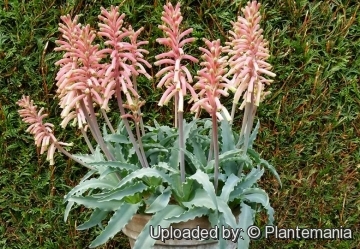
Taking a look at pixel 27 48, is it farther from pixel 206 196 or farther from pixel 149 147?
pixel 206 196

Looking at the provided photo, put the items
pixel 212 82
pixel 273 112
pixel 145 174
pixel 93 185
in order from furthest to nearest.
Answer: pixel 273 112
pixel 93 185
pixel 145 174
pixel 212 82

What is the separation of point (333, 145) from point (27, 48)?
160 centimetres

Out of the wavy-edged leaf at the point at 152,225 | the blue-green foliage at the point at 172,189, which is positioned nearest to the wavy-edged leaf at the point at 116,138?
the blue-green foliage at the point at 172,189

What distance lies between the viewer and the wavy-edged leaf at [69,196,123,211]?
149 cm

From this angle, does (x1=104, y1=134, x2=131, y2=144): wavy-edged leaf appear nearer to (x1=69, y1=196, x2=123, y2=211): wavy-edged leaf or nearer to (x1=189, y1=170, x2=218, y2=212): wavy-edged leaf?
(x1=69, y1=196, x2=123, y2=211): wavy-edged leaf

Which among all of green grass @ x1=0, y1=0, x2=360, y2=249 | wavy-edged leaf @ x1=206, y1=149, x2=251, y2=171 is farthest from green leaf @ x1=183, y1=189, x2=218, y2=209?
green grass @ x1=0, y1=0, x2=360, y2=249

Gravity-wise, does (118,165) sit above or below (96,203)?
above

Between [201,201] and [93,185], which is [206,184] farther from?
[93,185]

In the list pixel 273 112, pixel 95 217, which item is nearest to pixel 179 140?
pixel 95 217

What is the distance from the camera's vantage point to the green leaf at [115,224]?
142 centimetres

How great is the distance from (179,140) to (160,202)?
0.63 ft

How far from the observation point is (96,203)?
4.88 feet

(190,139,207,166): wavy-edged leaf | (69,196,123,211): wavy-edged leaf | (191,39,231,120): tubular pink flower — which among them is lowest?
(69,196,123,211): wavy-edged leaf

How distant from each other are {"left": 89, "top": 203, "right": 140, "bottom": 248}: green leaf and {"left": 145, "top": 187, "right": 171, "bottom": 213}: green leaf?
6cm
